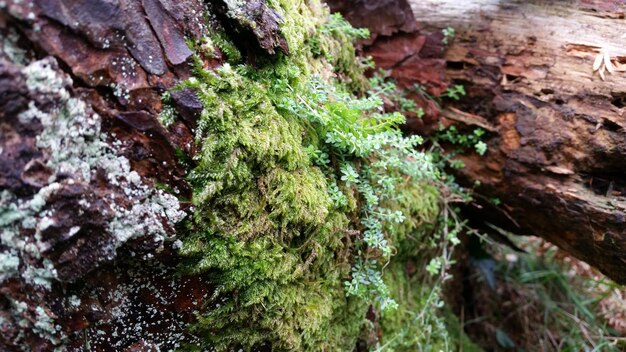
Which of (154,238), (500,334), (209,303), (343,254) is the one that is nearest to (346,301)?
(343,254)

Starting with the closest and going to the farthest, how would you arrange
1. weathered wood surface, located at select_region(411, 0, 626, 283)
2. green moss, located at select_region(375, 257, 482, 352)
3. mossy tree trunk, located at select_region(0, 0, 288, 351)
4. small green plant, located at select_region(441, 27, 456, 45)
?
mossy tree trunk, located at select_region(0, 0, 288, 351) < weathered wood surface, located at select_region(411, 0, 626, 283) < green moss, located at select_region(375, 257, 482, 352) < small green plant, located at select_region(441, 27, 456, 45)

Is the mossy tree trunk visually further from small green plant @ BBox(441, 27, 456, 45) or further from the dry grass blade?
the dry grass blade

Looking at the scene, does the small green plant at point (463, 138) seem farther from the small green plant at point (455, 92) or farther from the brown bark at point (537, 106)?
the small green plant at point (455, 92)

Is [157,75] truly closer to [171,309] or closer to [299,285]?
[171,309]

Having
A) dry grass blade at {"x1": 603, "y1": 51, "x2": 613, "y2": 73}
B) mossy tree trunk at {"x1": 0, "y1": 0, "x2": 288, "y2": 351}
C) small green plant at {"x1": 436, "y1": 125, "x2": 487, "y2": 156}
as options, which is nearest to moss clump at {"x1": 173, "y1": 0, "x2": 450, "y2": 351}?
mossy tree trunk at {"x1": 0, "y1": 0, "x2": 288, "y2": 351}

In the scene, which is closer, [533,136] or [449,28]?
[533,136]

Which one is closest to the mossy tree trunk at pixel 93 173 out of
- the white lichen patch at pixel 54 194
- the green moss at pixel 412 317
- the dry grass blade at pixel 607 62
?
the white lichen patch at pixel 54 194
